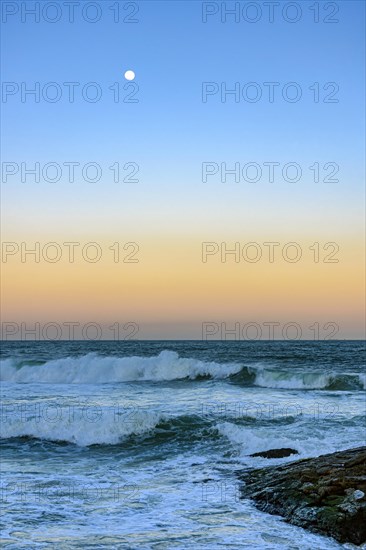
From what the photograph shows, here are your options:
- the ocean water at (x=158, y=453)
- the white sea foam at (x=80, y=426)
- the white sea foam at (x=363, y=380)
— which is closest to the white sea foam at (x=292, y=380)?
the ocean water at (x=158, y=453)

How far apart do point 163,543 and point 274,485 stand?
3302 millimetres

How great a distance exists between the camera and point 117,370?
48438 mm

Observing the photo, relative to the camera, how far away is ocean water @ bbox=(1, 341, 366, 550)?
34.8ft

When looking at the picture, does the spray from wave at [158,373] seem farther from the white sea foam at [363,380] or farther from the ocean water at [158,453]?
the ocean water at [158,453]

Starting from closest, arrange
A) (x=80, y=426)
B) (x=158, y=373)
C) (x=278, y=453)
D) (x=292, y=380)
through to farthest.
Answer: (x=278, y=453), (x=80, y=426), (x=292, y=380), (x=158, y=373)

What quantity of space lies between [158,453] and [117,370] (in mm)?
29986

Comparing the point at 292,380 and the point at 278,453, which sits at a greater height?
the point at 278,453

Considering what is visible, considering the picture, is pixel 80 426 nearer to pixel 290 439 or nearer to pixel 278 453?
pixel 290 439

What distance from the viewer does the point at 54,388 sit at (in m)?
38.9

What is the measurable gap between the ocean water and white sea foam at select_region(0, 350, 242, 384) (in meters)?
5.45

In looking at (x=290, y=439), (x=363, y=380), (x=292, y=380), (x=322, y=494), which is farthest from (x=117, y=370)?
(x=322, y=494)

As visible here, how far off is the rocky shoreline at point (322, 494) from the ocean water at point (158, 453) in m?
0.31

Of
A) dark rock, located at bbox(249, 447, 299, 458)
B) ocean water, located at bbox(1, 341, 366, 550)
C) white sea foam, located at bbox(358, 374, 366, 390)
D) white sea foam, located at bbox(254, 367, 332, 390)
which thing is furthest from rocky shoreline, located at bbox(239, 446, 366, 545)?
white sea foam, located at bbox(254, 367, 332, 390)

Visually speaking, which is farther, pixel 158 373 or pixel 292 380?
pixel 158 373
